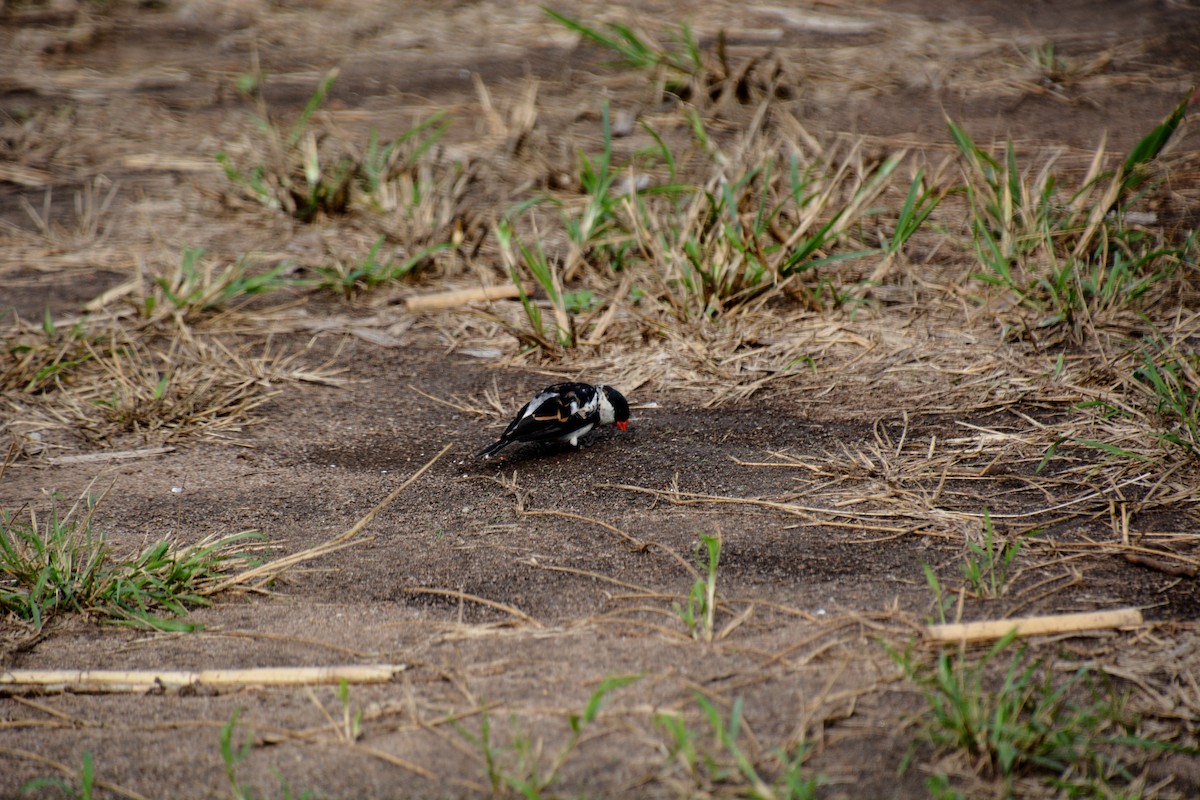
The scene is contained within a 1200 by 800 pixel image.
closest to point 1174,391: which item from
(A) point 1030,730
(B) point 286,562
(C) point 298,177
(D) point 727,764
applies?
(A) point 1030,730

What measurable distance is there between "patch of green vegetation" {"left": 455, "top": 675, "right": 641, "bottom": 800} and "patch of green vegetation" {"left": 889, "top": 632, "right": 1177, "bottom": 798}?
614 mm

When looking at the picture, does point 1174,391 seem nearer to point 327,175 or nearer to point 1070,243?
point 1070,243

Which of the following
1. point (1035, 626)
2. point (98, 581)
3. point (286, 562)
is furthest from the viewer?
point (286, 562)

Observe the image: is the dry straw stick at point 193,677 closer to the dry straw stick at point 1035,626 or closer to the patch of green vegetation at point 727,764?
the patch of green vegetation at point 727,764

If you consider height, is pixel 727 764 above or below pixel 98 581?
above

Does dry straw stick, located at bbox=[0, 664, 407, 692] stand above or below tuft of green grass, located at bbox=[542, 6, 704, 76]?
below

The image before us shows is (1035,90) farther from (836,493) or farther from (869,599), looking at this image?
(869,599)

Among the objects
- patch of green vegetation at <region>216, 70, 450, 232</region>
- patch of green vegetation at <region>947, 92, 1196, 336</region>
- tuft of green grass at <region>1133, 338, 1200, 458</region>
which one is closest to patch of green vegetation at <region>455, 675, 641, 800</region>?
tuft of green grass at <region>1133, 338, 1200, 458</region>

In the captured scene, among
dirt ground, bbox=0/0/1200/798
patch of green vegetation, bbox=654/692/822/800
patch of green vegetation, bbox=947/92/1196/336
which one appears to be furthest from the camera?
patch of green vegetation, bbox=947/92/1196/336

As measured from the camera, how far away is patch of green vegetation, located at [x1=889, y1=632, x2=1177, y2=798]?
1.78 m

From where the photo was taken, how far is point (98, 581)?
2.57m

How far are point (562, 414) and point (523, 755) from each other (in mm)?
1534

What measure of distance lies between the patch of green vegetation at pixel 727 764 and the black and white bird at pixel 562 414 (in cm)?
145

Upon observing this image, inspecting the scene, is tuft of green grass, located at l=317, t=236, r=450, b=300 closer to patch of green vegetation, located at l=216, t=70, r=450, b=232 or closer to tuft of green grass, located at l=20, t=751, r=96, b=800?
patch of green vegetation, located at l=216, t=70, r=450, b=232
